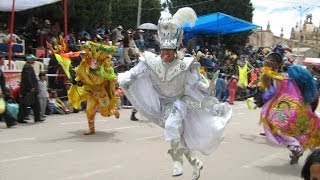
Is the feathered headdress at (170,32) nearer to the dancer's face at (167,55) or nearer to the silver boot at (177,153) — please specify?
the dancer's face at (167,55)

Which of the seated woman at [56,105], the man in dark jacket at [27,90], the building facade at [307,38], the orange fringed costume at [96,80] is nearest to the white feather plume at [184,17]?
the orange fringed costume at [96,80]

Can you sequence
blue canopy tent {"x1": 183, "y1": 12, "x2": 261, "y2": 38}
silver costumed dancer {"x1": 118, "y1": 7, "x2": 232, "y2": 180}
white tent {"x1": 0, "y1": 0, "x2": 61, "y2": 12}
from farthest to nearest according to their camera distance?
1. blue canopy tent {"x1": 183, "y1": 12, "x2": 261, "y2": 38}
2. white tent {"x1": 0, "y1": 0, "x2": 61, "y2": 12}
3. silver costumed dancer {"x1": 118, "y1": 7, "x2": 232, "y2": 180}

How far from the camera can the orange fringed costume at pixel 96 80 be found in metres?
10.2

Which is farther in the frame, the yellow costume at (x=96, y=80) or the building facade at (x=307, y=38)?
the building facade at (x=307, y=38)

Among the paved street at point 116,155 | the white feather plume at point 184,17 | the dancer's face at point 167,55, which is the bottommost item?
the paved street at point 116,155

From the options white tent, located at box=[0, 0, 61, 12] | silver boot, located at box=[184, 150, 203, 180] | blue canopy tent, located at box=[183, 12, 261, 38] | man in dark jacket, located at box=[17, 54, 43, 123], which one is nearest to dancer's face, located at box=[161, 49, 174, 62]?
silver boot, located at box=[184, 150, 203, 180]

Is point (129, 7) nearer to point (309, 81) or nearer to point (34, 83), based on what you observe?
point (34, 83)

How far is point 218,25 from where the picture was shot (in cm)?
2511

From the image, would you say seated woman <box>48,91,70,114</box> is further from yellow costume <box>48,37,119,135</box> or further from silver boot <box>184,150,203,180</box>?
silver boot <box>184,150,203,180</box>

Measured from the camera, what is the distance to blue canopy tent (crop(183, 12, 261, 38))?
24.3m

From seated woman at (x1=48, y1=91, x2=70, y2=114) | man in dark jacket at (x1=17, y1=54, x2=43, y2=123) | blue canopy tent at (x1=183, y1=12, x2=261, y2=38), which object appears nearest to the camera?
man in dark jacket at (x1=17, y1=54, x2=43, y2=123)

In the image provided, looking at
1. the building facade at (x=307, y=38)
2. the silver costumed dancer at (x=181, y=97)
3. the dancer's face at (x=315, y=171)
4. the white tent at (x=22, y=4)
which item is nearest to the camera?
the dancer's face at (x=315, y=171)

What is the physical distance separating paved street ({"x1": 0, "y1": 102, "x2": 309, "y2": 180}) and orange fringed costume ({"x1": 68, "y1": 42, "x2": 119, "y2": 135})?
1.79 feet

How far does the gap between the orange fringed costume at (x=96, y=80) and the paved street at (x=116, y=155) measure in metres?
0.55
